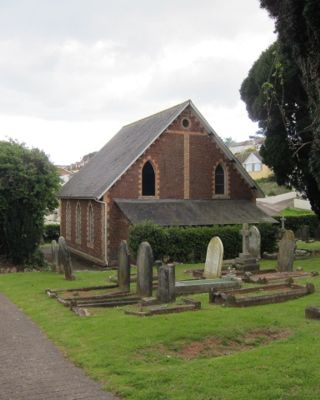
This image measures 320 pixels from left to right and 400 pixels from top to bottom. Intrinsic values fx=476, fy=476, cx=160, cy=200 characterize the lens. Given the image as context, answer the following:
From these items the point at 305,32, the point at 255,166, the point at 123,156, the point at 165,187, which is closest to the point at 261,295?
the point at 305,32

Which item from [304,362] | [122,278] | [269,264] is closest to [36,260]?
[122,278]

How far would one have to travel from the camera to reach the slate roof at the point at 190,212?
25.3 metres

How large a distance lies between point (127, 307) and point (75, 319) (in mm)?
1706

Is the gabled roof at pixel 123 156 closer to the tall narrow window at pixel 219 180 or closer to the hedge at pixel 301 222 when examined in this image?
the tall narrow window at pixel 219 180

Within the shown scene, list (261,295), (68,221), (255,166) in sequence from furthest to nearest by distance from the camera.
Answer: (255,166), (68,221), (261,295)

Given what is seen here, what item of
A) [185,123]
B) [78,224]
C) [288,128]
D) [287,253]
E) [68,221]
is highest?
[185,123]

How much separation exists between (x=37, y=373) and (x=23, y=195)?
15242 mm

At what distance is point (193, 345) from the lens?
862cm

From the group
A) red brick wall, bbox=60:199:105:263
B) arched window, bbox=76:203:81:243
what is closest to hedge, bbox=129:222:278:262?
red brick wall, bbox=60:199:105:263

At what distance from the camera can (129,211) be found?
2553cm

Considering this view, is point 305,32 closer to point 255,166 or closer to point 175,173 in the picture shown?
point 175,173

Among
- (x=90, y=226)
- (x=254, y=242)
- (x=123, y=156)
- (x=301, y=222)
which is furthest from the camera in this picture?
(x=301, y=222)

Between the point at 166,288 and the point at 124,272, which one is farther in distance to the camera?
the point at 124,272

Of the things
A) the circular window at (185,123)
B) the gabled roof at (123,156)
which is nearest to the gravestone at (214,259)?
the gabled roof at (123,156)
